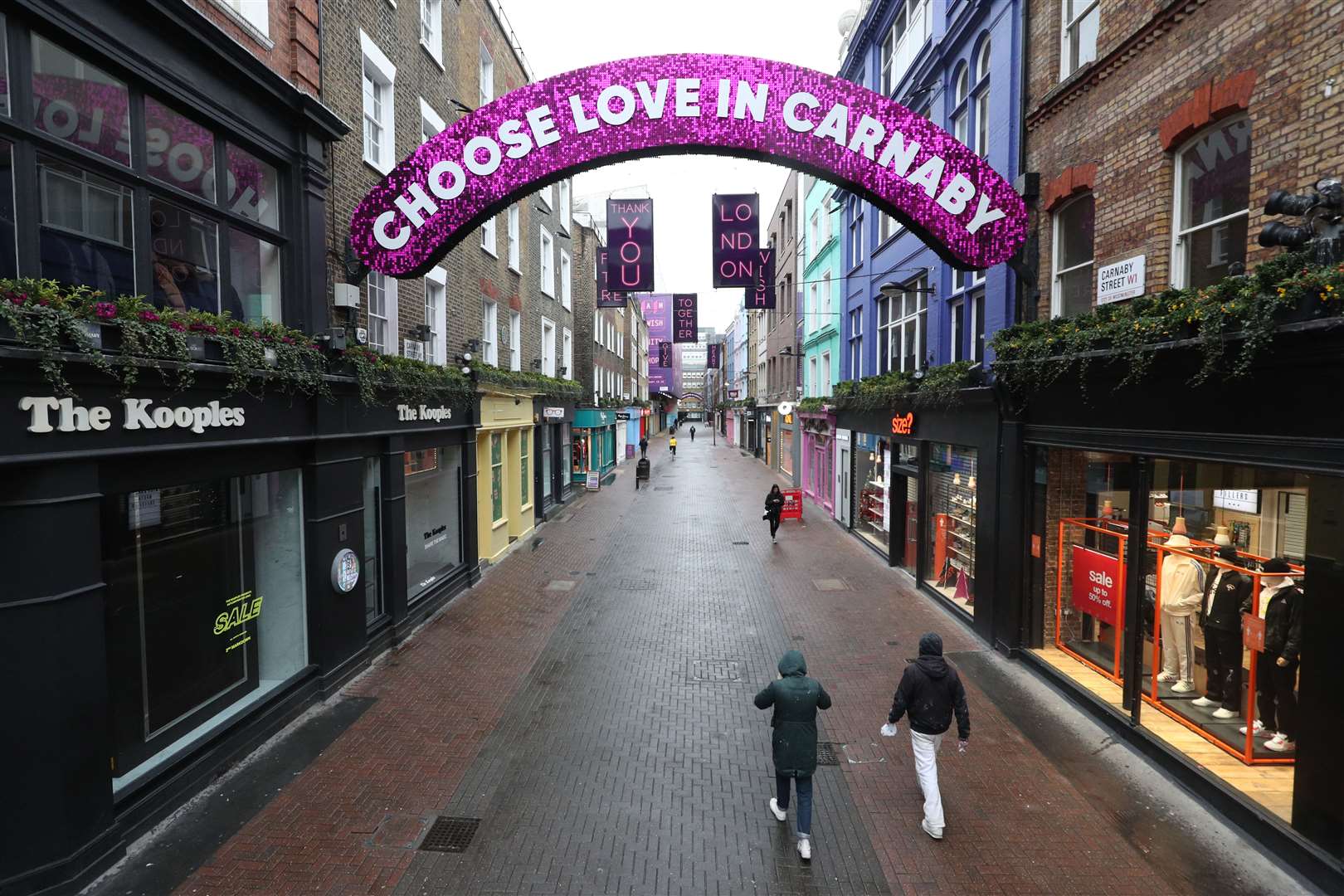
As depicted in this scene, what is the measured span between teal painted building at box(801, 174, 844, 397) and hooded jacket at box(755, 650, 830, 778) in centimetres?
1827

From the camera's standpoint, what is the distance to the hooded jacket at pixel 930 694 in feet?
20.3

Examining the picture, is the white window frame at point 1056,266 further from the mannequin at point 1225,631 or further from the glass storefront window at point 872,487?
the glass storefront window at point 872,487

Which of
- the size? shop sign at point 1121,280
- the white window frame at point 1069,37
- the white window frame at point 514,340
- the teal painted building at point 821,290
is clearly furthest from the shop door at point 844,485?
the size? shop sign at point 1121,280

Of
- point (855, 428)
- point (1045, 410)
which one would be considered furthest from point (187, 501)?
point (855, 428)

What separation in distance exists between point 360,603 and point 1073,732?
364 inches

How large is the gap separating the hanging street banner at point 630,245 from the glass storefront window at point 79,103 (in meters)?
10.9

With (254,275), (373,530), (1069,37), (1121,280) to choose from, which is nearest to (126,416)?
(254,275)

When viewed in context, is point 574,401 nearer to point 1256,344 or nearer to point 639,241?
point 639,241

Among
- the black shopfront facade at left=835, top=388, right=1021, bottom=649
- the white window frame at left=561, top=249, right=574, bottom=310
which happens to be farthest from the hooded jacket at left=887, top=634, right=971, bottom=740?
the white window frame at left=561, top=249, right=574, bottom=310

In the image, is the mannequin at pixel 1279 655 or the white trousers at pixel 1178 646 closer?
the mannequin at pixel 1279 655

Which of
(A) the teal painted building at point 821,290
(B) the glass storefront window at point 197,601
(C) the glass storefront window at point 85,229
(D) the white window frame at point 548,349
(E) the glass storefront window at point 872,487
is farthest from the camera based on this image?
(A) the teal painted building at point 821,290

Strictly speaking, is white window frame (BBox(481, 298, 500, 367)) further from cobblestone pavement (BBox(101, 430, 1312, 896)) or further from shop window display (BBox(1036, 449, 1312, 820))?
shop window display (BBox(1036, 449, 1312, 820))

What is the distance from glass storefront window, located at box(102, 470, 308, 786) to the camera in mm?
6289

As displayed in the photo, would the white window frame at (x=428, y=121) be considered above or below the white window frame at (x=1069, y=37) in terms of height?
above
